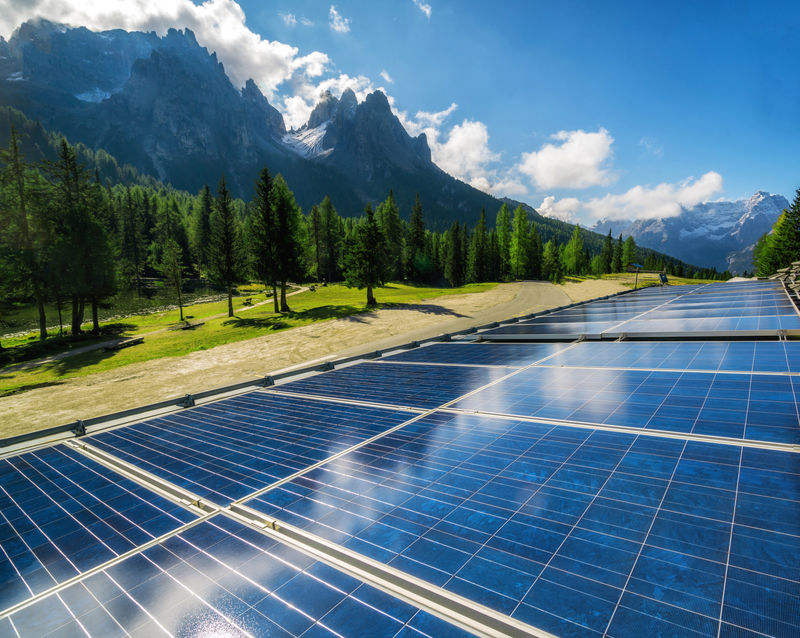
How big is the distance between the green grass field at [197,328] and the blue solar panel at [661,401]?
34.7m

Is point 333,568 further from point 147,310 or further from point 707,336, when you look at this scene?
point 147,310

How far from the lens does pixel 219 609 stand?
3.77 m

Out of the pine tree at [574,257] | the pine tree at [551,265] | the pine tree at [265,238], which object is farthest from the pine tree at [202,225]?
the pine tree at [574,257]

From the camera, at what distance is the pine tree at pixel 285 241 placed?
54688 mm

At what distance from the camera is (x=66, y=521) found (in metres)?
5.86

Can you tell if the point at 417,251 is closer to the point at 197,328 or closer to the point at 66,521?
the point at 197,328

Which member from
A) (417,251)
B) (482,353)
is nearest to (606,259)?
(417,251)

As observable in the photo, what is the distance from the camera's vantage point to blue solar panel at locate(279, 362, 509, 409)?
1055 centimetres

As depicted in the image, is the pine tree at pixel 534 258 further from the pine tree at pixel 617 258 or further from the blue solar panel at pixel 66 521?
the blue solar panel at pixel 66 521

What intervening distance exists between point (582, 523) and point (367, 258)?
55328 mm

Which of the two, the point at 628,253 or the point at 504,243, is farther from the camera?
the point at 628,253

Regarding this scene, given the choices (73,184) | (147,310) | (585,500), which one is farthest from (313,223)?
(585,500)

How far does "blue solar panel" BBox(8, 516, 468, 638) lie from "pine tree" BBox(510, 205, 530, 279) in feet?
388

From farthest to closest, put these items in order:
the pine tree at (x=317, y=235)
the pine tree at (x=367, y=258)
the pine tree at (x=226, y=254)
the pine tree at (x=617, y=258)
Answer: the pine tree at (x=617, y=258), the pine tree at (x=317, y=235), the pine tree at (x=367, y=258), the pine tree at (x=226, y=254)
